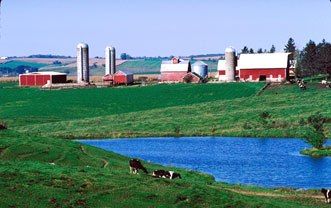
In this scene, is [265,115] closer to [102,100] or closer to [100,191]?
[102,100]

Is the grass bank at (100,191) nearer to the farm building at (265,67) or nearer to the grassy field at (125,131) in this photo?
the grassy field at (125,131)

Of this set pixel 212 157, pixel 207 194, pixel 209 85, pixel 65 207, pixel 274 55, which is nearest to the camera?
pixel 65 207

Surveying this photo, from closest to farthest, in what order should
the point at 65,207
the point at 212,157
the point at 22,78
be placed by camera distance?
the point at 65,207
the point at 212,157
the point at 22,78

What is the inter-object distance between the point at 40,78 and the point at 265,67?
53.5m

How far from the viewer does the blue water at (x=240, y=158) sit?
6097cm

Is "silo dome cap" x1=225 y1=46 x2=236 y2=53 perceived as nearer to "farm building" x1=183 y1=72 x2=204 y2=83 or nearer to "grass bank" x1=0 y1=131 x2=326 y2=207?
"farm building" x1=183 y1=72 x2=204 y2=83

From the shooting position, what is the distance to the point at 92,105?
466 feet

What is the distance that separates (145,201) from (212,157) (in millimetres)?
40898

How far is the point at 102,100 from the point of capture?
481 feet

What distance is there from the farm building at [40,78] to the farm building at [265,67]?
144 feet

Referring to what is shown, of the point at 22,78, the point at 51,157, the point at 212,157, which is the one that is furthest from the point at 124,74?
the point at 51,157

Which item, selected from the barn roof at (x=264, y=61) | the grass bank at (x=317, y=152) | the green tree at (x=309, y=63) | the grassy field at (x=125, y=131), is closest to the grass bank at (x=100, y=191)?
the grassy field at (x=125, y=131)

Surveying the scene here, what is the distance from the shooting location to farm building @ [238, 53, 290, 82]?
16338cm

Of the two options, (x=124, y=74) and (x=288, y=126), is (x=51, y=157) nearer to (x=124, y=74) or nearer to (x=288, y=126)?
(x=288, y=126)
